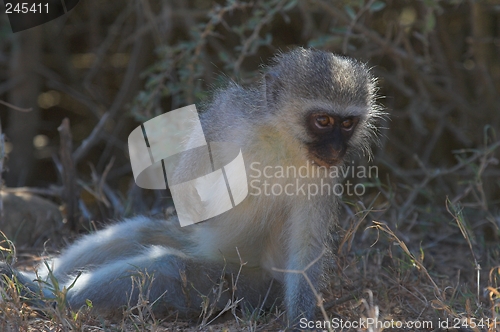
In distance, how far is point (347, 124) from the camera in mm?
3307

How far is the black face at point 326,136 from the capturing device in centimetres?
319

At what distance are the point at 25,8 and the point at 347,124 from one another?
3.50 meters

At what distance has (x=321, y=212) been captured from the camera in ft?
10.9

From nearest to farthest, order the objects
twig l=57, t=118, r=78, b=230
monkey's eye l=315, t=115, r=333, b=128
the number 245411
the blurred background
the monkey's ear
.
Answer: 1. monkey's eye l=315, t=115, r=333, b=128
2. the monkey's ear
3. the blurred background
4. twig l=57, t=118, r=78, b=230
5. the number 245411

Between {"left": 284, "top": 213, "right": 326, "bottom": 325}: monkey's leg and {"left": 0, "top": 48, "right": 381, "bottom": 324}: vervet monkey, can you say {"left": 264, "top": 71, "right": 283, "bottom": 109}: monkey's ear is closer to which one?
{"left": 0, "top": 48, "right": 381, "bottom": 324}: vervet monkey

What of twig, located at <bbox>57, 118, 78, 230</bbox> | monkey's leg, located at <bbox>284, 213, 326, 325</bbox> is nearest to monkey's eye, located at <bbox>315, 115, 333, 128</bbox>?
monkey's leg, located at <bbox>284, 213, 326, 325</bbox>

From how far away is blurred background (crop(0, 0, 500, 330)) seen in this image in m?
3.85

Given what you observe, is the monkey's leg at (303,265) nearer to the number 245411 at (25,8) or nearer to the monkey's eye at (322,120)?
the monkey's eye at (322,120)

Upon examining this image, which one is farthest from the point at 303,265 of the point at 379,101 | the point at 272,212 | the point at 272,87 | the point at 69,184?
the point at 379,101

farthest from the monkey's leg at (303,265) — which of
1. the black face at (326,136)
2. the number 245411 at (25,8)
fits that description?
the number 245411 at (25,8)

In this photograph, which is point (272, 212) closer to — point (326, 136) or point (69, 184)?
point (326, 136)

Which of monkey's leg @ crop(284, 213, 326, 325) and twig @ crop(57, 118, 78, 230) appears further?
twig @ crop(57, 118, 78, 230)

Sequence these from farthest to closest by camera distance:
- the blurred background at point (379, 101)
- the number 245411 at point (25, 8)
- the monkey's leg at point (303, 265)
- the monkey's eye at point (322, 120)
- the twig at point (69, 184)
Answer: the number 245411 at point (25, 8) → the twig at point (69, 184) → the blurred background at point (379, 101) → the monkey's eye at point (322, 120) → the monkey's leg at point (303, 265)

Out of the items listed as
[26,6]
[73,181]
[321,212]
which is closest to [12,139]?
[26,6]
